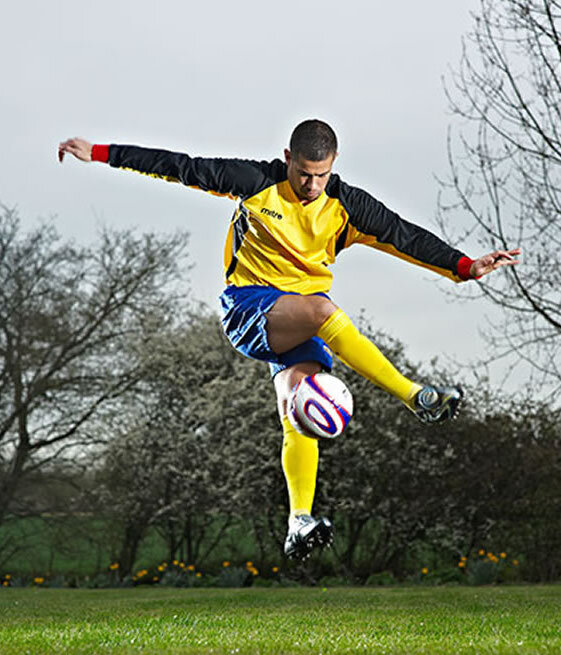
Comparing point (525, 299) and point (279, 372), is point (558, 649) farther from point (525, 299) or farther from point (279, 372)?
point (525, 299)

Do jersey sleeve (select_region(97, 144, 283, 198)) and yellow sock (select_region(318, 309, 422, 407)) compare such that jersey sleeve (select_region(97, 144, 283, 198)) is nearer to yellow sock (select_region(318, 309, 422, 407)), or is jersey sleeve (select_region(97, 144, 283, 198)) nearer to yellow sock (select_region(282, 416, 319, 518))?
yellow sock (select_region(318, 309, 422, 407))

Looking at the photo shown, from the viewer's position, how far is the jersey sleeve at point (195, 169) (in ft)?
14.2

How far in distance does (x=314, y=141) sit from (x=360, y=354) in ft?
3.37

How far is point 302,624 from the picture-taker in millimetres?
5297

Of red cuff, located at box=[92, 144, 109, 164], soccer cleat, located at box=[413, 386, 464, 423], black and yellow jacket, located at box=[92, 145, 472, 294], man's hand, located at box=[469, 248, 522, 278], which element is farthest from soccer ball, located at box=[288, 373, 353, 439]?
red cuff, located at box=[92, 144, 109, 164]

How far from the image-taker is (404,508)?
11469 millimetres

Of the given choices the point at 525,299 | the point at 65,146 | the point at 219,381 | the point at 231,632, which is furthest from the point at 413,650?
the point at 219,381

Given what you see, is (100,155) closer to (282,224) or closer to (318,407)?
(282,224)

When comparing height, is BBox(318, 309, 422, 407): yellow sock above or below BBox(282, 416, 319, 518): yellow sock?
above

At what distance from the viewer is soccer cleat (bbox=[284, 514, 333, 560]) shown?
4.04m

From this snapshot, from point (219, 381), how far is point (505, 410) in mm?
4002

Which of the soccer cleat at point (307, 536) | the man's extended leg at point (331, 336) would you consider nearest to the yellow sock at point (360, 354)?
the man's extended leg at point (331, 336)

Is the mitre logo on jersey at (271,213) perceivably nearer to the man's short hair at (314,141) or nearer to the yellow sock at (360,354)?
the man's short hair at (314,141)

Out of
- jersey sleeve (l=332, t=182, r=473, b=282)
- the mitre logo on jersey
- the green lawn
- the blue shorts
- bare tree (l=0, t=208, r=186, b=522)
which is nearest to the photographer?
the green lawn
